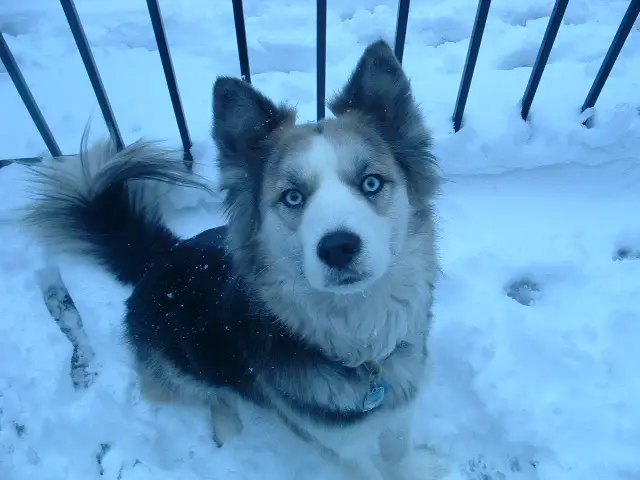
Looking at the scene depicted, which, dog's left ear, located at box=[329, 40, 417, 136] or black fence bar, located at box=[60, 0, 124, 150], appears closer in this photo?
dog's left ear, located at box=[329, 40, 417, 136]

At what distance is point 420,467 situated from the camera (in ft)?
7.05

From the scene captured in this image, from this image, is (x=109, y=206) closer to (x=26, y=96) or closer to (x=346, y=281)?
(x=26, y=96)

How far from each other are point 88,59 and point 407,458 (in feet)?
7.80

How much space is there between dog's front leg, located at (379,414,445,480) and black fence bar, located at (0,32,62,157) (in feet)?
7.56

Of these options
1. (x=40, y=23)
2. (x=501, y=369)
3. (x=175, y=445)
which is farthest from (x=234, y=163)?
(x=40, y=23)

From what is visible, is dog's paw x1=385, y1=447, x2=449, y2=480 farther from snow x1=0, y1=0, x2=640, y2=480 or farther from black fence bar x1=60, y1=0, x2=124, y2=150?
black fence bar x1=60, y1=0, x2=124, y2=150

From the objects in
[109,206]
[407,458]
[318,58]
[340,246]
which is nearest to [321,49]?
[318,58]

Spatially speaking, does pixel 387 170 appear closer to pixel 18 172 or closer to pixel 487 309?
pixel 487 309

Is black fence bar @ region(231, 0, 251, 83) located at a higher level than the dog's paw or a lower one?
higher

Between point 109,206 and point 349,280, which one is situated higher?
point 349,280

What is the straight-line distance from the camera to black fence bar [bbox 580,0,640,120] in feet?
8.55

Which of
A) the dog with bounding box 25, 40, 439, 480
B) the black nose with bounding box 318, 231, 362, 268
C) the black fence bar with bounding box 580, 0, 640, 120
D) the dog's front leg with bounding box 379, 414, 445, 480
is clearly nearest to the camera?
the black nose with bounding box 318, 231, 362, 268

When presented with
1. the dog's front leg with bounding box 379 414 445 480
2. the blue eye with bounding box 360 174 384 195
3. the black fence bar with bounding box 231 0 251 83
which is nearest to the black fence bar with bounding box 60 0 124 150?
the black fence bar with bounding box 231 0 251 83

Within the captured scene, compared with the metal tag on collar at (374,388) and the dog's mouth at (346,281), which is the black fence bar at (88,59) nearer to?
the dog's mouth at (346,281)
